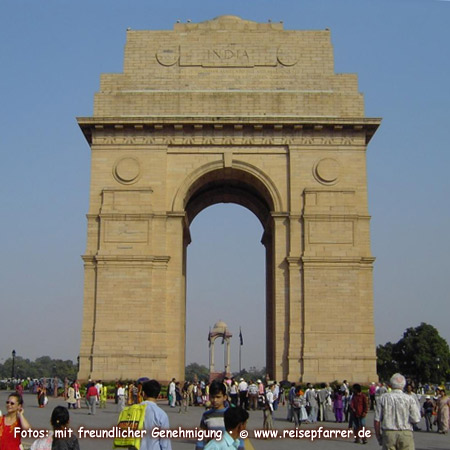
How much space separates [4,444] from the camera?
8.42 metres

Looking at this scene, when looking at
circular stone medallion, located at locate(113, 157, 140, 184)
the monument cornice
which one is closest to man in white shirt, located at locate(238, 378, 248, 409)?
circular stone medallion, located at locate(113, 157, 140, 184)

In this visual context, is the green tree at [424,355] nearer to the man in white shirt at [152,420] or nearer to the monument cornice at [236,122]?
the monument cornice at [236,122]

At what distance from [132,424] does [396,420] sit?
151 inches

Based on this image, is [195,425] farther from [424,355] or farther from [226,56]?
[424,355]

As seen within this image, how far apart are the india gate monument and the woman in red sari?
80.2 ft

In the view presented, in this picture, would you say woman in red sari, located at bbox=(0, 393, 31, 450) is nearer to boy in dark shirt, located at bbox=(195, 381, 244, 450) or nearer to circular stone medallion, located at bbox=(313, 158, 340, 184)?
boy in dark shirt, located at bbox=(195, 381, 244, 450)

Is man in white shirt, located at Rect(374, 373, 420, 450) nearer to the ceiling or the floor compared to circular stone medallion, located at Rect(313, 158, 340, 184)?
nearer to the floor

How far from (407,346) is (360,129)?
1969 inches

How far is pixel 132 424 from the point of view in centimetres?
834

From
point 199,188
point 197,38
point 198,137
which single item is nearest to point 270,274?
point 199,188

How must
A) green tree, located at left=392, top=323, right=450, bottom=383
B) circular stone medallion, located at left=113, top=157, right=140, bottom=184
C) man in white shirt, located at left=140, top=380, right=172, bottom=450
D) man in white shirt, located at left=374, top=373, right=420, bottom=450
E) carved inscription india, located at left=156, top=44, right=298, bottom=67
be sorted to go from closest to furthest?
man in white shirt, located at left=140, top=380, right=172, bottom=450, man in white shirt, located at left=374, top=373, right=420, bottom=450, circular stone medallion, located at left=113, top=157, right=140, bottom=184, carved inscription india, located at left=156, top=44, right=298, bottom=67, green tree, located at left=392, top=323, right=450, bottom=383

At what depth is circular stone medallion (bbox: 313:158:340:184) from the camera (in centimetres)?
3497

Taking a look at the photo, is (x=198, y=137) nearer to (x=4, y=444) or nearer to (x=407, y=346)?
(x=4, y=444)

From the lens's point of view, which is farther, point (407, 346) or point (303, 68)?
point (407, 346)
